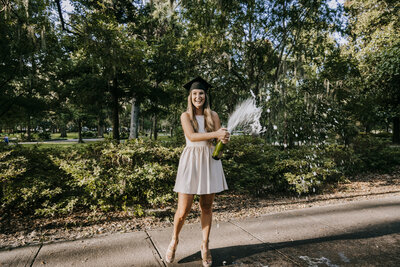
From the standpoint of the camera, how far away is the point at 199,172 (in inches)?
104

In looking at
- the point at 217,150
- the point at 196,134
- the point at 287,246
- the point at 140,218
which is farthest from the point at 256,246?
the point at 140,218

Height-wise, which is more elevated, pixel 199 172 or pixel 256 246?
pixel 199 172

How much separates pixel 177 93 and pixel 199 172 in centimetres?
1106

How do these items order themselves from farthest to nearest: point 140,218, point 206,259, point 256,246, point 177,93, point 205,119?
point 177,93
point 140,218
point 256,246
point 205,119
point 206,259

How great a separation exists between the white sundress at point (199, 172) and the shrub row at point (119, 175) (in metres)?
1.69

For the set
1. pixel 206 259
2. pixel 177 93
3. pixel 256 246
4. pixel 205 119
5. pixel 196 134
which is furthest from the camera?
pixel 177 93

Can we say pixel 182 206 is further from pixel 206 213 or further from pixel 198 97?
pixel 198 97

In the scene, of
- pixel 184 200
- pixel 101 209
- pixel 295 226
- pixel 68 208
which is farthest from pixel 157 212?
pixel 295 226

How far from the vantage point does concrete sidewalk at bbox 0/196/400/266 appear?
9.13 feet

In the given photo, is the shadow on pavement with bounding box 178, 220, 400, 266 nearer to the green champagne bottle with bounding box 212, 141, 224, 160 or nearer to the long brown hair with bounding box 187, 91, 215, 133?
the green champagne bottle with bounding box 212, 141, 224, 160

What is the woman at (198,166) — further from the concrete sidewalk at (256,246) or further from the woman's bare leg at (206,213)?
the concrete sidewalk at (256,246)

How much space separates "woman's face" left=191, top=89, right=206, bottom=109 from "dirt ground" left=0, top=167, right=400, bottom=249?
2192mm

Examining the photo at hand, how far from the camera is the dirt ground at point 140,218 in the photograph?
11.4ft

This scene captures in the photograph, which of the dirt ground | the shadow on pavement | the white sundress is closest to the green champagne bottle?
the white sundress
